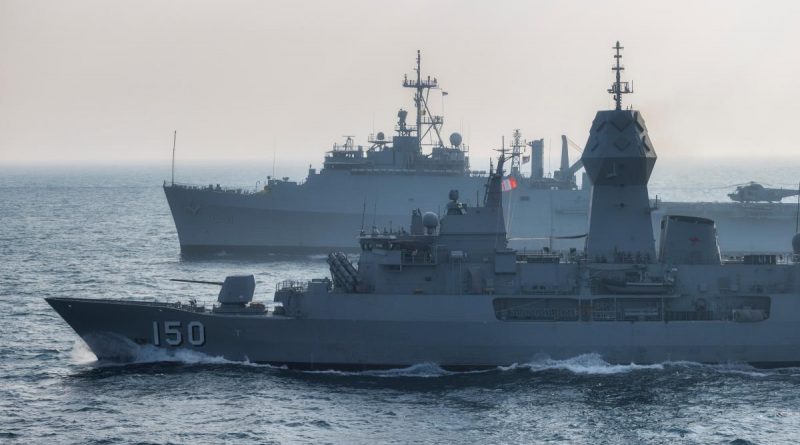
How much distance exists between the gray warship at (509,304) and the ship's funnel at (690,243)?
27mm

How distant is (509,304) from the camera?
25.2 m

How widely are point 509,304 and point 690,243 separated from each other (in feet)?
16.6

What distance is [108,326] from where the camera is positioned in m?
25.8

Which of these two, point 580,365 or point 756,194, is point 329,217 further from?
point 580,365

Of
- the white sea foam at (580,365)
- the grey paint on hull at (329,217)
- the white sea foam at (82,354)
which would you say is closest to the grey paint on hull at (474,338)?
the white sea foam at (580,365)

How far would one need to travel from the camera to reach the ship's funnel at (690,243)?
2600 centimetres

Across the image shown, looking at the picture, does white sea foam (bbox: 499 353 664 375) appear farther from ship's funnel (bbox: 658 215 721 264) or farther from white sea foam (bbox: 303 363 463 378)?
ship's funnel (bbox: 658 215 721 264)

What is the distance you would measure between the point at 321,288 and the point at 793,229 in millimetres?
32657

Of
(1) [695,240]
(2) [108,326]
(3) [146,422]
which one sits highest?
(1) [695,240]

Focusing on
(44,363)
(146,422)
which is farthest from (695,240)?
(44,363)

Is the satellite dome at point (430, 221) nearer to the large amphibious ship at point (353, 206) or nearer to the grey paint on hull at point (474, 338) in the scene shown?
the grey paint on hull at point (474, 338)

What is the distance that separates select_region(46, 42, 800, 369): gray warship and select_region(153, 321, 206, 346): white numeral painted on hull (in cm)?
3

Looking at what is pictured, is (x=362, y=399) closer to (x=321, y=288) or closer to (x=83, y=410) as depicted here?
(x=321, y=288)

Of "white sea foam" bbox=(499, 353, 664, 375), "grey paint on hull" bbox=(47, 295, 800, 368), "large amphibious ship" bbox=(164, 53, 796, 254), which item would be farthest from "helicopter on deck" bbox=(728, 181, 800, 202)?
"white sea foam" bbox=(499, 353, 664, 375)
